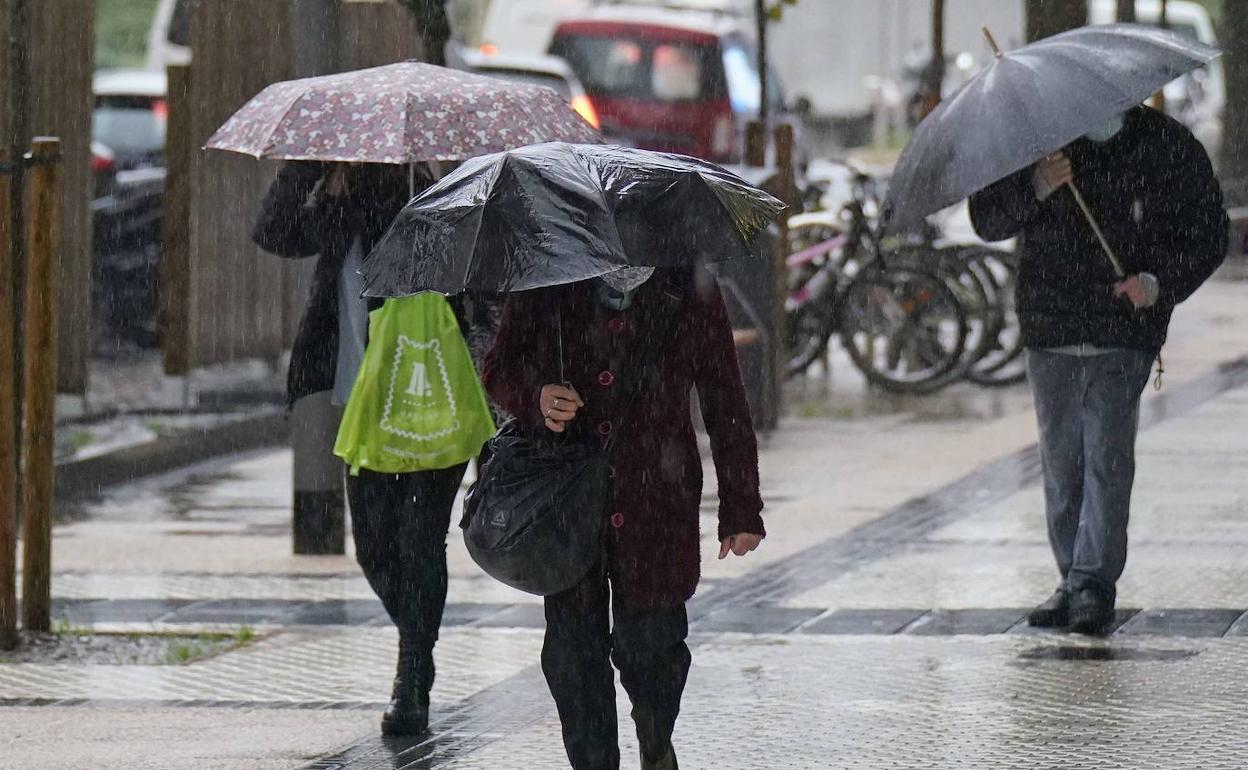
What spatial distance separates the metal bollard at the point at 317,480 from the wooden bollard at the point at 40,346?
59.5 inches

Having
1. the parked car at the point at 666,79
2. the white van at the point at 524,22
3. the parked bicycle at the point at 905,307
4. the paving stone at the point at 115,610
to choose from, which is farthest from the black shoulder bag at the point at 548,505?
the white van at the point at 524,22

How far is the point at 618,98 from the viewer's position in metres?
23.2

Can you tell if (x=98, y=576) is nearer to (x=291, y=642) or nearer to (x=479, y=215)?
(x=291, y=642)

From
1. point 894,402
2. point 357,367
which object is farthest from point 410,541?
point 894,402

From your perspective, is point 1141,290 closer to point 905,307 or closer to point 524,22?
point 905,307

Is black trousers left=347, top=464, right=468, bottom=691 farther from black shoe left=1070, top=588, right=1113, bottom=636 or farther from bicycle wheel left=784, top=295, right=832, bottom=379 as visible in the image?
bicycle wheel left=784, top=295, right=832, bottom=379

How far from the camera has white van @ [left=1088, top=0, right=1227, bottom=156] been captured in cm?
3138

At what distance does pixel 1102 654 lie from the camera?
7180 millimetres

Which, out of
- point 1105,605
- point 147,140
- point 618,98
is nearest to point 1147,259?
point 1105,605

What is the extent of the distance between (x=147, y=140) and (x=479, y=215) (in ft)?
42.6

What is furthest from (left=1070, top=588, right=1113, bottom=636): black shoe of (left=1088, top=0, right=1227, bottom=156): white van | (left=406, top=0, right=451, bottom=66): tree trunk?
(left=1088, top=0, right=1227, bottom=156): white van

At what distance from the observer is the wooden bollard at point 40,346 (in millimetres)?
7777

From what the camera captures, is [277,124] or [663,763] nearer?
[663,763]

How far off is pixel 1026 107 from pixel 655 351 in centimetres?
248
